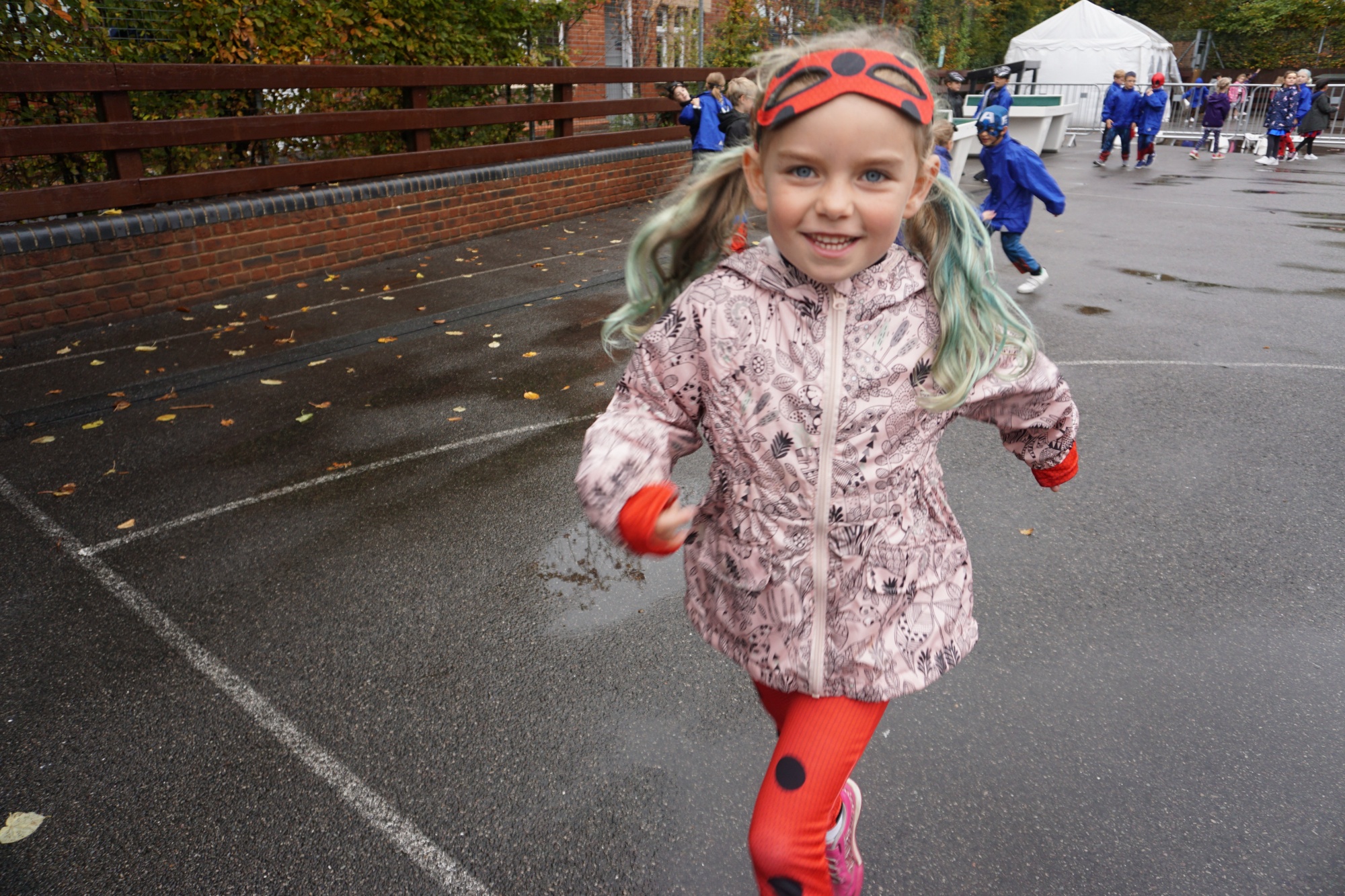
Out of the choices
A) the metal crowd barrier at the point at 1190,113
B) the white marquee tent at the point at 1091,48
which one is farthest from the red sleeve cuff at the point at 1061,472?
the white marquee tent at the point at 1091,48

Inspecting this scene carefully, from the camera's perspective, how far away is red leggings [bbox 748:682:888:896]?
5.71 ft

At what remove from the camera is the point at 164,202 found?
8461 mm

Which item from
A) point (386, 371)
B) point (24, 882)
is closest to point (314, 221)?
point (386, 371)

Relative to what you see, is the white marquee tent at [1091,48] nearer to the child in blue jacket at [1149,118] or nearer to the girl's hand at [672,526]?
the child in blue jacket at [1149,118]

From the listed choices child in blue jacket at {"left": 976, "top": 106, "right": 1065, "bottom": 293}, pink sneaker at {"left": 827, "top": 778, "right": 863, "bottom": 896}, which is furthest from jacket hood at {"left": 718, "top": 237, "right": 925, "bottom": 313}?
child in blue jacket at {"left": 976, "top": 106, "right": 1065, "bottom": 293}

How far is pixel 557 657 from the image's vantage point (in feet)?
11.7

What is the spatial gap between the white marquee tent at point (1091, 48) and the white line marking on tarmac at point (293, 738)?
3331 cm

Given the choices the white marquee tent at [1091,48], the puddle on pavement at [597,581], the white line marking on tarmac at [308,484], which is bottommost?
the puddle on pavement at [597,581]

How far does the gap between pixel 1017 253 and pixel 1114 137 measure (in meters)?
14.4

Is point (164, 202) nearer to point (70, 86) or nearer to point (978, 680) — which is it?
point (70, 86)

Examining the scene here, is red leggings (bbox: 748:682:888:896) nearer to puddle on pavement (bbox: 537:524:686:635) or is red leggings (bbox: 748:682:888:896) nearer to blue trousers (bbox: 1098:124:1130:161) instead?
puddle on pavement (bbox: 537:524:686:635)

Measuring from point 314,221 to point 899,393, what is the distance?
887 cm

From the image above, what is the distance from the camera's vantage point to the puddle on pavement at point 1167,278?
30.6 feet

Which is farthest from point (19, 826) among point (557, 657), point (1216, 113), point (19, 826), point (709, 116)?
point (1216, 113)
